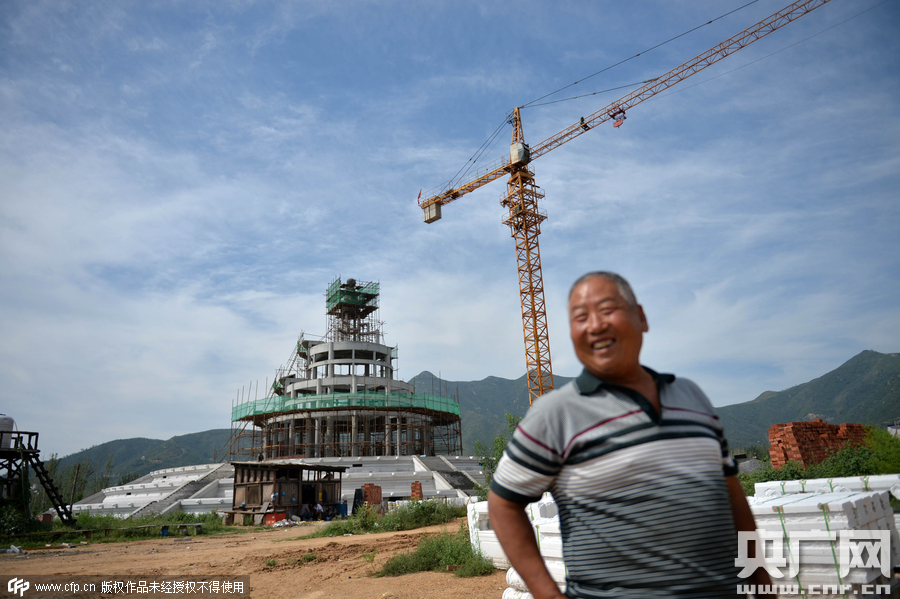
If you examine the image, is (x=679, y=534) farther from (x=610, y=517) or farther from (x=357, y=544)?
(x=357, y=544)

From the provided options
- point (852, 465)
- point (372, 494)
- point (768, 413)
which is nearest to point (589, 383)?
point (852, 465)

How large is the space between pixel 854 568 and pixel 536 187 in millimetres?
45193

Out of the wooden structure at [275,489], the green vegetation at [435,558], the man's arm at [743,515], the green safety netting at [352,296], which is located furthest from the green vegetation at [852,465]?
the green safety netting at [352,296]

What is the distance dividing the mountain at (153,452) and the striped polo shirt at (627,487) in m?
173

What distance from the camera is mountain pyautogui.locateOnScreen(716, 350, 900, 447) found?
5522 inches

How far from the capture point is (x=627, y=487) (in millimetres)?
1780

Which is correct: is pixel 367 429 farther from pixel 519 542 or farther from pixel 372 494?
pixel 519 542

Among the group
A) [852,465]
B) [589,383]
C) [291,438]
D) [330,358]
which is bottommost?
[852,465]

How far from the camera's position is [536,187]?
48156mm

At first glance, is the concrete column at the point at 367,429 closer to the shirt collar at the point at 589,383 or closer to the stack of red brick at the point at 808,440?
the stack of red brick at the point at 808,440

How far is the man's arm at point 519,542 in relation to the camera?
72.3 inches

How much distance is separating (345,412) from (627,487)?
158 feet

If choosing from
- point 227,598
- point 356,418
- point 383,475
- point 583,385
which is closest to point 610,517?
point 583,385

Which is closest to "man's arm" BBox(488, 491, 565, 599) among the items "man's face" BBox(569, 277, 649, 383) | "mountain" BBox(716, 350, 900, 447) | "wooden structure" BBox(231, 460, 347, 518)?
"man's face" BBox(569, 277, 649, 383)
